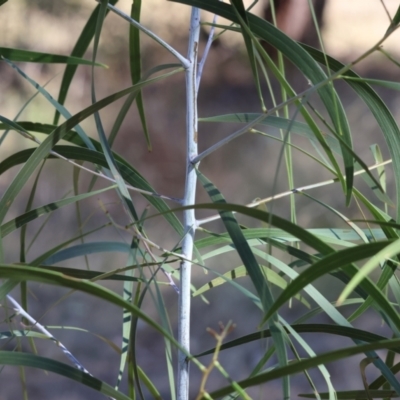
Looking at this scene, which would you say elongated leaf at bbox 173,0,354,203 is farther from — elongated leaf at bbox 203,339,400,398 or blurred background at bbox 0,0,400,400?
blurred background at bbox 0,0,400,400

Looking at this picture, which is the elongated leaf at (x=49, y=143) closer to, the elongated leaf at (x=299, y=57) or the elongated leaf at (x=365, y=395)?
the elongated leaf at (x=299, y=57)

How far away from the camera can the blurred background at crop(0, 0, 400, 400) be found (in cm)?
89

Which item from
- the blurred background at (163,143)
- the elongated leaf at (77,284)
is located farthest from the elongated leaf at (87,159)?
the blurred background at (163,143)

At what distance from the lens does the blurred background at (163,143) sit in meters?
0.89

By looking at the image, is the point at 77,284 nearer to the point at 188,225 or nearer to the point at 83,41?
the point at 188,225

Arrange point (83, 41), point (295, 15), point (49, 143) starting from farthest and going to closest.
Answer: point (295, 15) < point (83, 41) < point (49, 143)

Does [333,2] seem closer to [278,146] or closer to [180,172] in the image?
[278,146]

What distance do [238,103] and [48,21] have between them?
14.7 inches

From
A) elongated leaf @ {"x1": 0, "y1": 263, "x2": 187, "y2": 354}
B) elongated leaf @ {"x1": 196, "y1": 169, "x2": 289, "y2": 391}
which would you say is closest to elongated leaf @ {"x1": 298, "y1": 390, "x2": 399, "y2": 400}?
elongated leaf @ {"x1": 196, "y1": 169, "x2": 289, "y2": 391}

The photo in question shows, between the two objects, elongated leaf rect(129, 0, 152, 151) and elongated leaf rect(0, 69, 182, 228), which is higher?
elongated leaf rect(129, 0, 152, 151)

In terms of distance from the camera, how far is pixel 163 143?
3.08 ft

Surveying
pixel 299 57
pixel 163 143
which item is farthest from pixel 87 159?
pixel 163 143

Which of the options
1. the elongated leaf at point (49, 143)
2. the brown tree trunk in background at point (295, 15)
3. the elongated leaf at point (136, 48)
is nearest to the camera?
the elongated leaf at point (49, 143)

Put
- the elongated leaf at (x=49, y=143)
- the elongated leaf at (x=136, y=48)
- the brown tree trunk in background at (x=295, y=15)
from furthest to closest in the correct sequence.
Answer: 1. the brown tree trunk in background at (x=295, y=15)
2. the elongated leaf at (x=136, y=48)
3. the elongated leaf at (x=49, y=143)
